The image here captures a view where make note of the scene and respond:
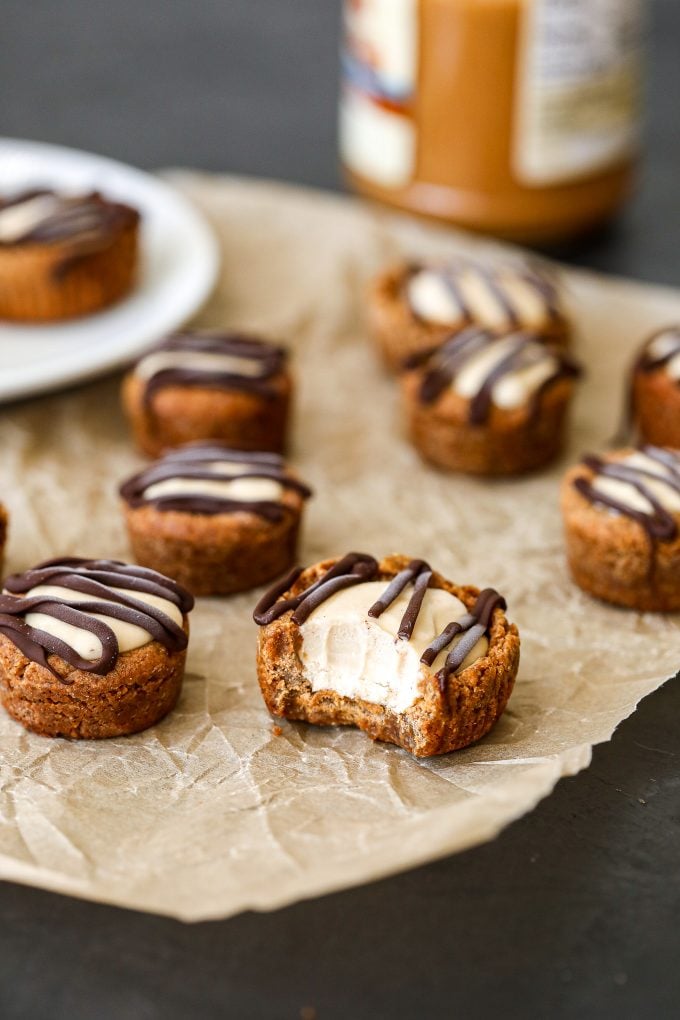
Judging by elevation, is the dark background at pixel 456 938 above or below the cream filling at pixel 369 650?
below

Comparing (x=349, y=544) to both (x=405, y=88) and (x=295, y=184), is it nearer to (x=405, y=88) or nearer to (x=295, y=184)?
(x=405, y=88)

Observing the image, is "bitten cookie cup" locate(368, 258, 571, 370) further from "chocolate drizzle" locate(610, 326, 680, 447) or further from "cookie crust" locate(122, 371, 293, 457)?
"cookie crust" locate(122, 371, 293, 457)

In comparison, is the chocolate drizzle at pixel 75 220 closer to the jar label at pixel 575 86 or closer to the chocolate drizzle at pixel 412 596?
the jar label at pixel 575 86

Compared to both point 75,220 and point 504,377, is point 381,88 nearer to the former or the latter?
point 75,220

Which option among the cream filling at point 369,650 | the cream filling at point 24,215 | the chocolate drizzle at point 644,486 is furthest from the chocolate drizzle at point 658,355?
the cream filling at point 24,215

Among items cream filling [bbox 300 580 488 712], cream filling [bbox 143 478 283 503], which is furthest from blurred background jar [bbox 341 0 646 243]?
cream filling [bbox 300 580 488 712]

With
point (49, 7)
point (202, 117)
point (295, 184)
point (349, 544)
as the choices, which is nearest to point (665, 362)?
point (349, 544)
